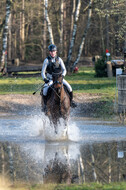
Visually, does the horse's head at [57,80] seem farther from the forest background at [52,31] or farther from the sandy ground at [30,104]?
the forest background at [52,31]

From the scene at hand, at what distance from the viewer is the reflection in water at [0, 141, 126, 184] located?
7.77 meters

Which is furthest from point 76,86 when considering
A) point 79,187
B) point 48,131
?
point 79,187

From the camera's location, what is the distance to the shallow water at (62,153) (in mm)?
7900

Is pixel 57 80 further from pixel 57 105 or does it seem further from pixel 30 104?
pixel 30 104

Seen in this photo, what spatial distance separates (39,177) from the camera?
782 centimetres

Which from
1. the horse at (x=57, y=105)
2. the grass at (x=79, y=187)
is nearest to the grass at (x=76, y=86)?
the horse at (x=57, y=105)

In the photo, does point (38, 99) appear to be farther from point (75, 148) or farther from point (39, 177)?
point (39, 177)

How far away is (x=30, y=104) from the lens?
2070 cm

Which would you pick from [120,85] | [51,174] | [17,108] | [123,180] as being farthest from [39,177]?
[17,108]

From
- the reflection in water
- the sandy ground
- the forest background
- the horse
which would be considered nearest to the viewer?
the reflection in water

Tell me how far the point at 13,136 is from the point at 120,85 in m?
6.37

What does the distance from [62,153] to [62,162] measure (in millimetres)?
1009

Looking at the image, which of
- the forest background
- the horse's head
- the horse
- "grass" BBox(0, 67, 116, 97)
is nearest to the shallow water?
the horse

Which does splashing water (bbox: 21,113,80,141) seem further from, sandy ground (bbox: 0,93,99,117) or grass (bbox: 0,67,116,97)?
grass (bbox: 0,67,116,97)
